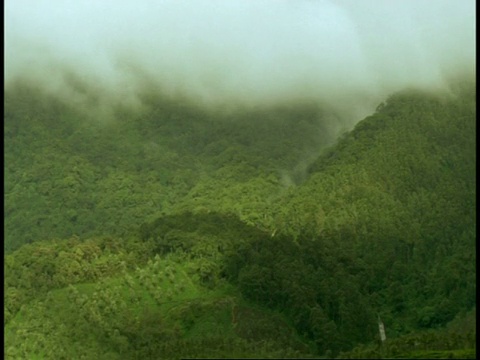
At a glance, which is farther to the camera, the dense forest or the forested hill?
the forested hill

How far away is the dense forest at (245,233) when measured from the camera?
9262 centimetres

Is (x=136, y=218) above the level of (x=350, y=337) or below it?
above

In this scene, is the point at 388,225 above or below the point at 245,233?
above

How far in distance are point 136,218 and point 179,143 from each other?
23.7m

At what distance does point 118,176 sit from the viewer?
143 m

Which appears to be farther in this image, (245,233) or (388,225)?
(388,225)

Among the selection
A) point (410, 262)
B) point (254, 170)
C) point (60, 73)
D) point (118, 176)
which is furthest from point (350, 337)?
point (60, 73)

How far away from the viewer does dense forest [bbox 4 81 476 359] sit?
92.6 meters

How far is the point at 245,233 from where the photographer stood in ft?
357

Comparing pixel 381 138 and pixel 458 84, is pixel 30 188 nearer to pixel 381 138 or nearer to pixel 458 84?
pixel 381 138

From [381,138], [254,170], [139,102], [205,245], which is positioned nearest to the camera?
[205,245]

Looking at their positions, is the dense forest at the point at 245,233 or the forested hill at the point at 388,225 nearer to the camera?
the dense forest at the point at 245,233

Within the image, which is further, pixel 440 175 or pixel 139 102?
pixel 139 102

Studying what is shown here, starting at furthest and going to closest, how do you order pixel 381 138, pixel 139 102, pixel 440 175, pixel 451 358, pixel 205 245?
pixel 139 102
pixel 381 138
pixel 440 175
pixel 205 245
pixel 451 358
